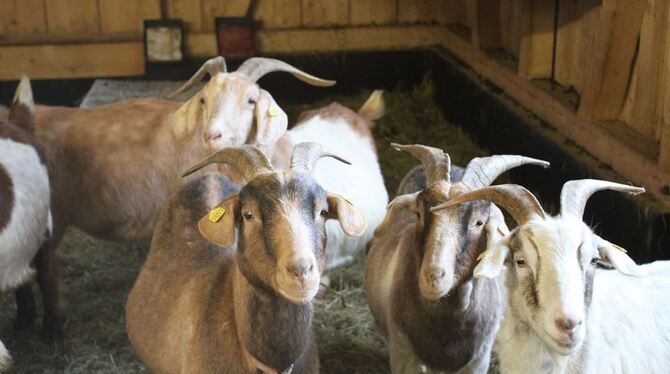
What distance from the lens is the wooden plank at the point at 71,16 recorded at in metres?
→ 8.85

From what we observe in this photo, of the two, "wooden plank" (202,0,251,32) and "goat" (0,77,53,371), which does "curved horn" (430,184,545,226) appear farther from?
"wooden plank" (202,0,251,32)

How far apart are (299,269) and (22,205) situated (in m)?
2.39

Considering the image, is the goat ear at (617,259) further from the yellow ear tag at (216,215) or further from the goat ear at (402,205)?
the yellow ear tag at (216,215)

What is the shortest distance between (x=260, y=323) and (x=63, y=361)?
6.77 ft

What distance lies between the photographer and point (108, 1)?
29.3ft

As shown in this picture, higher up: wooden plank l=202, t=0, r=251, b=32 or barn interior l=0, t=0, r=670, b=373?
wooden plank l=202, t=0, r=251, b=32

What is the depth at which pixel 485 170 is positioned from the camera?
429 cm

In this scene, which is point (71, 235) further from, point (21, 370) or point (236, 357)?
point (236, 357)

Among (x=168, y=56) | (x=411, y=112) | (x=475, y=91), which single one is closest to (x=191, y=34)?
(x=168, y=56)

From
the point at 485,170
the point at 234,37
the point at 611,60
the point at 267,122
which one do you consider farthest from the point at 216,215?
the point at 234,37

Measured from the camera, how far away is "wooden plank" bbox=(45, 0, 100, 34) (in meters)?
8.85

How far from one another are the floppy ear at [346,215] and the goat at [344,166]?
6.65 feet

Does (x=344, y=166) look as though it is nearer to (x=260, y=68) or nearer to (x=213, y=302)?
(x=260, y=68)

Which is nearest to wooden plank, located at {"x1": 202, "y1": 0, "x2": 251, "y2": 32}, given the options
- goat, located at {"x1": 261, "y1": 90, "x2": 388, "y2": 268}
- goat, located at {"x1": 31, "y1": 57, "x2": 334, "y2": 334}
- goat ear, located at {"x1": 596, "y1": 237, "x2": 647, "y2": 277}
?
goat, located at {"x1": 261, "y1": 90, "x2": 388, "y2": 268}
